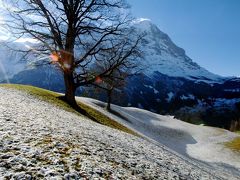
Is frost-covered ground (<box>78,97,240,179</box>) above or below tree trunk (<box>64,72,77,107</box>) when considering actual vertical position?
below

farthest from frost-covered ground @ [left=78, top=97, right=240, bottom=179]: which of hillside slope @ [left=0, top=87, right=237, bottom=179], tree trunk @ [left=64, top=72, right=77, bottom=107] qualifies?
hillside slope @ [left=0, top=87, right=237, bottom=179]

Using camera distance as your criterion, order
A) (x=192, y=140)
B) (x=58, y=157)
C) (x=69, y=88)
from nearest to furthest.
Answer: (x=58, y=157) < (x=69, y=88) < (x=192, y=140)

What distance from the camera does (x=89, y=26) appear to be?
46094 millimetres

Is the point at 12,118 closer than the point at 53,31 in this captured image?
Yes

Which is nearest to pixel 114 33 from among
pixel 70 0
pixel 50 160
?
pixel 70 0

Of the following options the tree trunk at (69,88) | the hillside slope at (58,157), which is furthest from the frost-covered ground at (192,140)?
the hillside slope at (58,157)

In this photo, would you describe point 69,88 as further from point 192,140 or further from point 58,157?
point 58,157

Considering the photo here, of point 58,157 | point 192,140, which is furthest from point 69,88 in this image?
point 58,157

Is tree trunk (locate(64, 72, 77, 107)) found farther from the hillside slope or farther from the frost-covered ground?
the hillside slope

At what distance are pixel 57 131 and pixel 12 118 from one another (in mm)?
3207

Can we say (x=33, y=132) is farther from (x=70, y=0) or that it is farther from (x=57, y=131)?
(x=70, y=0)

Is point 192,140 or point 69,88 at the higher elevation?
point 69,88

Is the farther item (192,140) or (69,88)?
(192,140)

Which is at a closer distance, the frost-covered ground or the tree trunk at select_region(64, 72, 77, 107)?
the tree trunk at select_region(64, 72, 77, 107)
